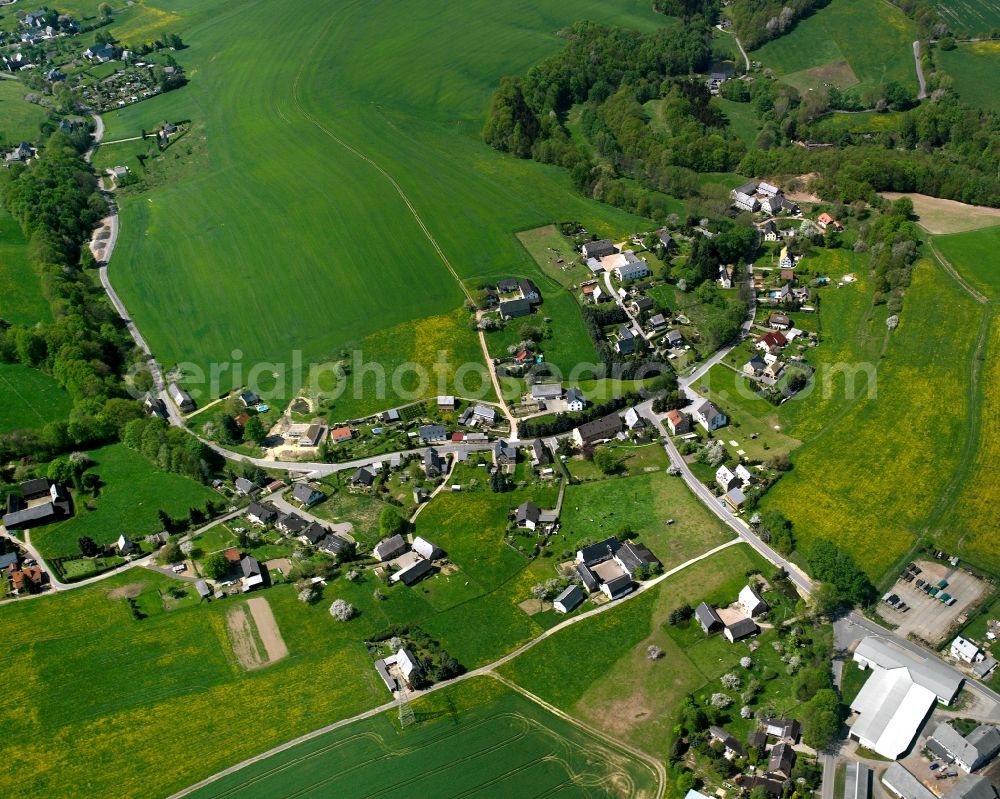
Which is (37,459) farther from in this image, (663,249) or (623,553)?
(663,249)

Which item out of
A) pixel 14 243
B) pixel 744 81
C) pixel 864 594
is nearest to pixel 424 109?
pixel 744 81

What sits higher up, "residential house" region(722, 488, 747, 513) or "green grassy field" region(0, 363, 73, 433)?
"green grassy field" region(0, 363, 73, 433)

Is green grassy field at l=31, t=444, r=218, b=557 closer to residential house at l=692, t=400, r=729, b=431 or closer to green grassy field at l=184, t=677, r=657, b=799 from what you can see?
green grassy field at l=184, t=677, r=657, b=799

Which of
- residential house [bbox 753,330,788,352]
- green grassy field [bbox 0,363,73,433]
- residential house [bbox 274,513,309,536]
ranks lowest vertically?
residential house [bbox 274,513,309,536]

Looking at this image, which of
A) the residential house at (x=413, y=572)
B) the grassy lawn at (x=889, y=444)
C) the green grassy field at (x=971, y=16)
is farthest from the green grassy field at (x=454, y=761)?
the green grassy field at (x=971, y=16)

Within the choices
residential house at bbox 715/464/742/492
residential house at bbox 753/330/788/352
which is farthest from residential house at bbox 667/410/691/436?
residential house at bbox 753/330/788/352

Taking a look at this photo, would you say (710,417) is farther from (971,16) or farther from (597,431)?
(971,16)

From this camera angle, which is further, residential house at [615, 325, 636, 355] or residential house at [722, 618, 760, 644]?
residential house at [615, 325, 636, 355]

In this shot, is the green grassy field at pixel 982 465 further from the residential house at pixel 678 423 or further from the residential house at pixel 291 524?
the residential house at pixel 291 524
